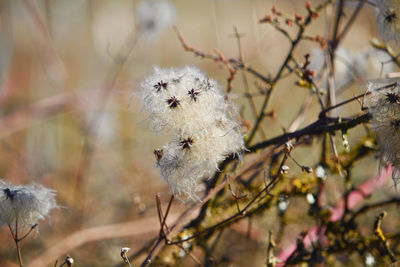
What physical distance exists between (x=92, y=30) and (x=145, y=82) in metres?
4.00

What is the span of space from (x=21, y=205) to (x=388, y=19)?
82 cm

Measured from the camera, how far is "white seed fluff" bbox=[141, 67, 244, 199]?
1.95 ft

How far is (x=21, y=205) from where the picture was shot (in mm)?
664

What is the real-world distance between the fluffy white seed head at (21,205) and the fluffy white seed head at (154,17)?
1254 millimetres

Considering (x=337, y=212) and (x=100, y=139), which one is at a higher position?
(x=100, y=139)

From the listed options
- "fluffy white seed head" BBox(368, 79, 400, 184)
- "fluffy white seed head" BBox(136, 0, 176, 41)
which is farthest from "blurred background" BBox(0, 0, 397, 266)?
"fluffy white seed head" BBox(368, 79, 400, 184)

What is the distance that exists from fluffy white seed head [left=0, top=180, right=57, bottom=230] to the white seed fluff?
0.88ft

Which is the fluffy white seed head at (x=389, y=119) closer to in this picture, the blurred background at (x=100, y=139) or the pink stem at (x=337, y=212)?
the blurred background at (x=100, y=139)

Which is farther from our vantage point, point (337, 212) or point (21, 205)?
point (337, 212)

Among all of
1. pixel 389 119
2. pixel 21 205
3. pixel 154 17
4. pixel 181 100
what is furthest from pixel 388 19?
pixel 154 17

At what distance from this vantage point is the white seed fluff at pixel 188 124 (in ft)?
1.95

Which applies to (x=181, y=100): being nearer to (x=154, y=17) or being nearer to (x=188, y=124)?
(x=188, y=124)

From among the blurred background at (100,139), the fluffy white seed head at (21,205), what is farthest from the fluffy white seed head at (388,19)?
the fluffy white seed head at (21,205)

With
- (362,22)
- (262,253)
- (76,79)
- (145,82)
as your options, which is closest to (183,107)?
(145,82)
